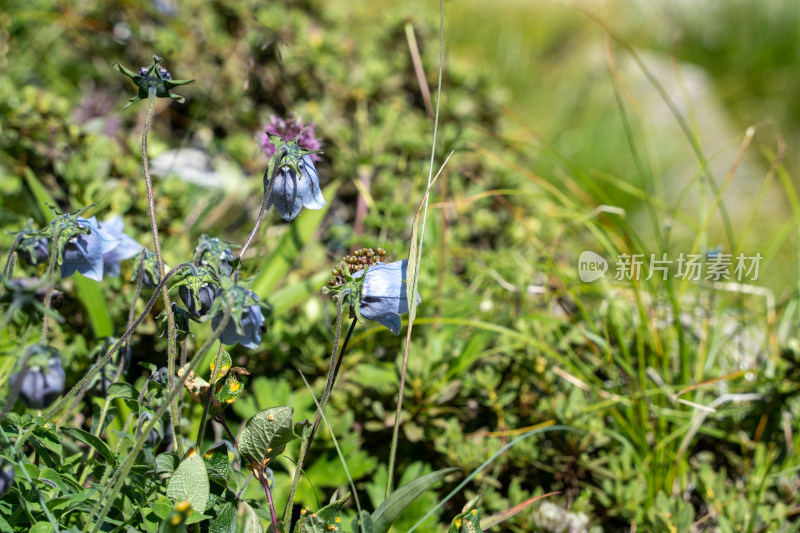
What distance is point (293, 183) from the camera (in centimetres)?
98

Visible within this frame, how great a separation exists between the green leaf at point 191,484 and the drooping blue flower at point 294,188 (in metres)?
0.39

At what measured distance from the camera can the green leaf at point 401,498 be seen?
98 centimetres

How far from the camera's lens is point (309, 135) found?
120 cm

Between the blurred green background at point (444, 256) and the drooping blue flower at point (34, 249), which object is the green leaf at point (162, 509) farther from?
the drooping blue flower at point (34, 249)

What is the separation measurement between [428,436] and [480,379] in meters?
0.19

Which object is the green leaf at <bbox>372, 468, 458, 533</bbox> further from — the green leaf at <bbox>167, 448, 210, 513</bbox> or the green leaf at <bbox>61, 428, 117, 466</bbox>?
the green leaf at <bbox>61, 428, 117, 466</bbox>

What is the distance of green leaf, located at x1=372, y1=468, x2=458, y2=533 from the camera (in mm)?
978

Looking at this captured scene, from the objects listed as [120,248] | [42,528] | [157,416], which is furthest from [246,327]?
[120,248]

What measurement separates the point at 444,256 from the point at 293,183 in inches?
35.5

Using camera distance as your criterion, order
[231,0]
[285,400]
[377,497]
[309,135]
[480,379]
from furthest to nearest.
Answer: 1. [231,0]
2. [480,379]
3. [285,400]
4. [377,497]
5. [309,135]

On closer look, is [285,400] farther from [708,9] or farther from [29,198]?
[708,9]

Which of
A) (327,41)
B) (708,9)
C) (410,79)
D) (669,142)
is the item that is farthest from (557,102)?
(708,9)

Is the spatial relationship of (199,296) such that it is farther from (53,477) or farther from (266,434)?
(53,477)

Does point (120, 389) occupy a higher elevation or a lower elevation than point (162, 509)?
higher
